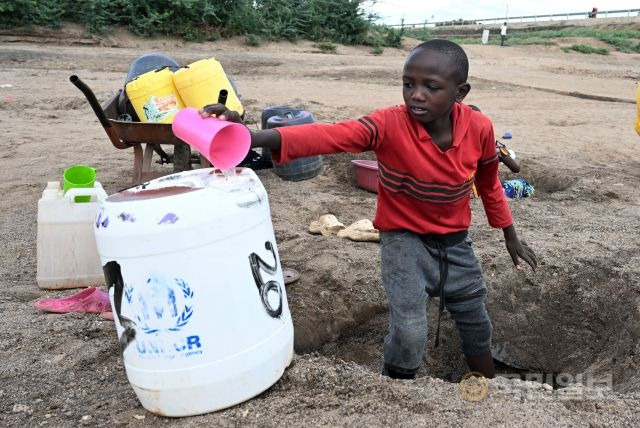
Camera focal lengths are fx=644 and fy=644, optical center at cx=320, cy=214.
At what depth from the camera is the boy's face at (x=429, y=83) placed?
93.7 inches

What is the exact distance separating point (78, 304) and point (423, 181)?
1.77 metres

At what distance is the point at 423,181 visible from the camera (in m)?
2.49

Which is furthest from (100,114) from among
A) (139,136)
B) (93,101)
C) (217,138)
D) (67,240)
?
(217,138)

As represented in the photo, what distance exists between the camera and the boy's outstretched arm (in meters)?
2.10

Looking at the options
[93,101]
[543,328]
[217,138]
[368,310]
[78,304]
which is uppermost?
[217,138]

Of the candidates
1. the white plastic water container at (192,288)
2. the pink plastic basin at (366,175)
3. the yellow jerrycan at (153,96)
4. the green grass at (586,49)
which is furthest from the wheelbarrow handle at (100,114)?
the green grass at (586,49)

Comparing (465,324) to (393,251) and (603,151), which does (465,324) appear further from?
(603,151)

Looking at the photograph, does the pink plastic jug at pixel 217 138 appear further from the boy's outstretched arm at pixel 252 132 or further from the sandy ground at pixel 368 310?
the sandy ground at pixel 368 310

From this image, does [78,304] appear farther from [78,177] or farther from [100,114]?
[100,114]

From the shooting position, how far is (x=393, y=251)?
2.58 meters

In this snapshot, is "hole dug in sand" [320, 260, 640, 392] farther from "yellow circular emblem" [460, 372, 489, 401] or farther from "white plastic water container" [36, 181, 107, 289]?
"white plastic water container" [36, 181, 107, 289]

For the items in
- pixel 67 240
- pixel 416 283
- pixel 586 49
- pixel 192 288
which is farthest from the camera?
pixel 586 49

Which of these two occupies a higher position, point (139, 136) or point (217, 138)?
point (217, 138)

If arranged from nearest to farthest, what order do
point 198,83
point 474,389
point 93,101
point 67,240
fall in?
point 474,389 < point 67,240 < point 93,101 < point 198,83
